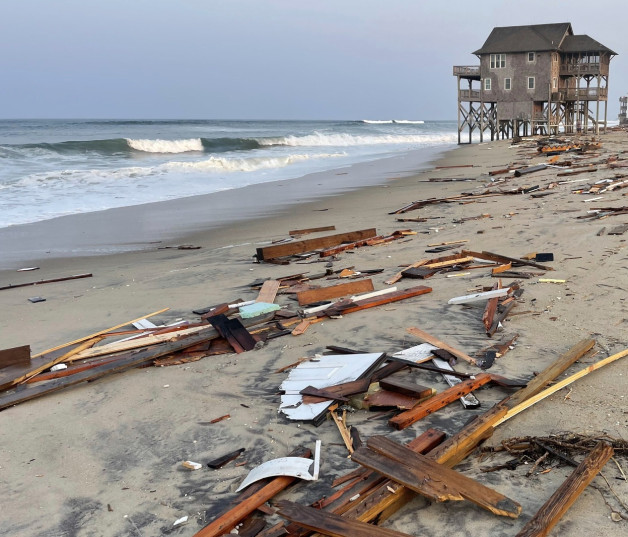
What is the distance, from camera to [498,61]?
147ft

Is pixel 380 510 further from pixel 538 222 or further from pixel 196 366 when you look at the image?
pixel 538 222

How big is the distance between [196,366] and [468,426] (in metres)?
2.50

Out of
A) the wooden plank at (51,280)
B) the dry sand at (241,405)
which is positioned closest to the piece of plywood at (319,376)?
the dry sand at (241,405)

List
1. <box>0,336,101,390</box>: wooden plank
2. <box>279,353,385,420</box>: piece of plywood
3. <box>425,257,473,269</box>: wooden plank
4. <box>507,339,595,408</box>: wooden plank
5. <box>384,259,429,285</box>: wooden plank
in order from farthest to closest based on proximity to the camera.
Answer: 1. <box>425,257,473,269</box>: wooden plank
2. <box>384,259,429,285</box>: wooden plank
3. <box>0,336,101,390</box>: wooden plank
4. <box>279,353,385,420</box>: piece of plywood
5. <box>507,339,595,408</box>: wooden plank

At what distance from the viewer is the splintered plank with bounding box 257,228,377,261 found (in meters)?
8.96

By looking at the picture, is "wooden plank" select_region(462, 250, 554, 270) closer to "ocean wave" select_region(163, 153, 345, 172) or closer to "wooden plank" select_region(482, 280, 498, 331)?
"wooden plank" select_region(482, 280, 498, 331)

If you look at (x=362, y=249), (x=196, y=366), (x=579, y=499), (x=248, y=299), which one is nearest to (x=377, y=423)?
(x=579, y=499)

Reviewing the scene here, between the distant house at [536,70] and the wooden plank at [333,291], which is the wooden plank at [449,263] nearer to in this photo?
the wooden plank at [333,291]

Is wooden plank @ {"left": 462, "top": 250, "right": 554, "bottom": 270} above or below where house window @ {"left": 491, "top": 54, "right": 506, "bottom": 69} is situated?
below

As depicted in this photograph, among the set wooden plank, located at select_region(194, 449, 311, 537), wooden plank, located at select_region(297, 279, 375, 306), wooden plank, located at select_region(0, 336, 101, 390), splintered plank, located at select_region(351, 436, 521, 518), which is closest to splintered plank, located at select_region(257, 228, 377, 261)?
wooden plank, located at select_region(297, 279, 375, 306)

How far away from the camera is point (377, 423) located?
3.84 m

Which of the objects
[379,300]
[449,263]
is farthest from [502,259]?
[379,300]

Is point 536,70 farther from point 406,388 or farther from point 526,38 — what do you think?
point 406,388

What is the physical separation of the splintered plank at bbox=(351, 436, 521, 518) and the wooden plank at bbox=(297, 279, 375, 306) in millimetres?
3589
